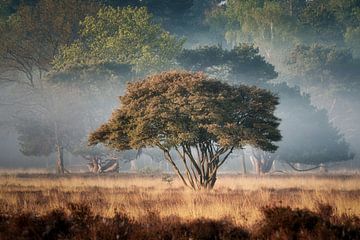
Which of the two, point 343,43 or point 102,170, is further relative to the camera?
point 343,43

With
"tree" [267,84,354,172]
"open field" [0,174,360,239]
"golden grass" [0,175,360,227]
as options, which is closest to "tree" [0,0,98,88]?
"tree" [267,84,354,172]

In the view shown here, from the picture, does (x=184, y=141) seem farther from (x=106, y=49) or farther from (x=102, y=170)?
(x=106, y=49)

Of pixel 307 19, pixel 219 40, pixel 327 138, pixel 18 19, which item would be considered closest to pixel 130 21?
pixel 18 19

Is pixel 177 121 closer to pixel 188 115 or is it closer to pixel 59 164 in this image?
pixel 188 115

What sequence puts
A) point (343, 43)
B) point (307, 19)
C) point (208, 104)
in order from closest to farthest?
1. point (208, 104)
2. point (307, 19)
3. point (343, 43)

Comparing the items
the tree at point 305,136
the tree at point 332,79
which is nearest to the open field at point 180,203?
the tree at point 305,136

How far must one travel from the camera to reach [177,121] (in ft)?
93.3

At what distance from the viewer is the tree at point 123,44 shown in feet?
193

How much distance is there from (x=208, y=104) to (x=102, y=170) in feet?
100

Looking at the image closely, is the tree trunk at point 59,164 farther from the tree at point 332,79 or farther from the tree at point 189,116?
the tree at point 332,79

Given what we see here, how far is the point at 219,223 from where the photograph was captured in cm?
1550

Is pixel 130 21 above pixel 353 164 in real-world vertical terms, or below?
above

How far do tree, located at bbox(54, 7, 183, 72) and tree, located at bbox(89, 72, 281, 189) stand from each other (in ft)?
95.7

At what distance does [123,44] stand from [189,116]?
34.5 m
